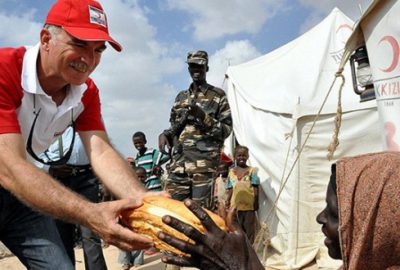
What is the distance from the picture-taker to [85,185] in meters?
4.80

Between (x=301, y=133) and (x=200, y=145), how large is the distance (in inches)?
71.3

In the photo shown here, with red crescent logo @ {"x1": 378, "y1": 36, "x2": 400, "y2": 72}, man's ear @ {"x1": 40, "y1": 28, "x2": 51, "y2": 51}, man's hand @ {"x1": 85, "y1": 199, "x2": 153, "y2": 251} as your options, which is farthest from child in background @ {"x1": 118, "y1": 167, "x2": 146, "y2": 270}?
man's hand @ {"x1": 85, "y1": 199, "x2": 153, "y2": 251}

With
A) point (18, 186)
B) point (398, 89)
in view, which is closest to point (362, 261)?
point (18, 186)

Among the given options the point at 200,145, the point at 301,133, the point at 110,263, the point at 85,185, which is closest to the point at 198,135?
the point at 200,145

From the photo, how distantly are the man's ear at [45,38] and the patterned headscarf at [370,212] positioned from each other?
1742mm

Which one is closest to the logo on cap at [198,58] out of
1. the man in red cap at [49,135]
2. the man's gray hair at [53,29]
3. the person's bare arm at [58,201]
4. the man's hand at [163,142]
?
the man's hand at [163,142]

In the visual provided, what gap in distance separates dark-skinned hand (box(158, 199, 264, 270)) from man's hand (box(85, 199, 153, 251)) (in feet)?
1.42

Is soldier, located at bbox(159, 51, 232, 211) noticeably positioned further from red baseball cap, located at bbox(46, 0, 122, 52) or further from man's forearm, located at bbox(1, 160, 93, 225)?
man's forearm, located at bbox(1, 160, 93, 225)

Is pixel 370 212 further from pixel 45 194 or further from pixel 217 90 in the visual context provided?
pixel 217 90

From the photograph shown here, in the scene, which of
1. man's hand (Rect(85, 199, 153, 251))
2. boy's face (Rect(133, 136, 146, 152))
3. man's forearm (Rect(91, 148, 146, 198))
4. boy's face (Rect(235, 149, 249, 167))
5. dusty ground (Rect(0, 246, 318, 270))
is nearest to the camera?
man's hand (Rect(85, 199, 153, 251))

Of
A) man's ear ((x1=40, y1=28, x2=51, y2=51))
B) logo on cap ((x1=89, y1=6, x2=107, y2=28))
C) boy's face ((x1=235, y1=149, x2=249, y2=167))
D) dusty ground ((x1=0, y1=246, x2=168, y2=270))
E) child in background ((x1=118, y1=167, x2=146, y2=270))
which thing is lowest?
dusty ground ((x1=0, y1=246, x2=168, y2=270))

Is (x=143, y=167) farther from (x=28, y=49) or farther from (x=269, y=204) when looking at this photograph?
(x=28, y=49)

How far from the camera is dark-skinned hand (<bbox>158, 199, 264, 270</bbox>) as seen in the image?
1.75 metres

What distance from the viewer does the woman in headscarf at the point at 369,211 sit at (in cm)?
161
